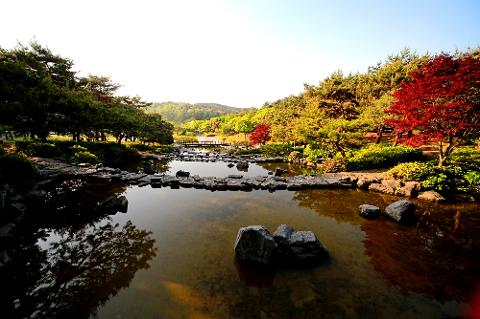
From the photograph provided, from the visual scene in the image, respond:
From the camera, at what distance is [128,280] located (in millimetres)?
5117

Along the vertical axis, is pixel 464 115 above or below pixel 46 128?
above

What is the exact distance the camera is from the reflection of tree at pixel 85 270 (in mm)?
4305

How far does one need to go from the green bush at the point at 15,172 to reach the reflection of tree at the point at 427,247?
11236mm

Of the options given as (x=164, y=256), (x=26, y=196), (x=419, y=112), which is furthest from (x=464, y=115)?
(x=26, y=196)

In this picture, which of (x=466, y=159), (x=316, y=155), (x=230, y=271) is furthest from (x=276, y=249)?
(x=316, y=155)

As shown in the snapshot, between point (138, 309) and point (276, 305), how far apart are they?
2.47 m

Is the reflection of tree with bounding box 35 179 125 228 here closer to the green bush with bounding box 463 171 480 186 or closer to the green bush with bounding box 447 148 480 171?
the green bush with bounding box 463 171 480 186

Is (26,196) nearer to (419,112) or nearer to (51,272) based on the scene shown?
(51,272)

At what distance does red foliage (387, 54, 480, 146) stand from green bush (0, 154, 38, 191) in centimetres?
1879

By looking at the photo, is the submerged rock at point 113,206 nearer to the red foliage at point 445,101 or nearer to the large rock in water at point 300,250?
the large rock in water at point 300,250

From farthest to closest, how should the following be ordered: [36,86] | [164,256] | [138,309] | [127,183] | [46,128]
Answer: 1. [46,128]
2. [36,86]
3. [127,183]
4. [164,256]
5. [138,309]

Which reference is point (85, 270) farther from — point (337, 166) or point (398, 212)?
point (337, 166)

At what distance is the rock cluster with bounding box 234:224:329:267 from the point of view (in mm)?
5797

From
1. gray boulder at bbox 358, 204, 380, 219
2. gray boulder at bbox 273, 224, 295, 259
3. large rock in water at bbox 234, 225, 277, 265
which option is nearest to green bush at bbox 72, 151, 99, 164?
large rock in water at bbox 234, 225, 277, 265
